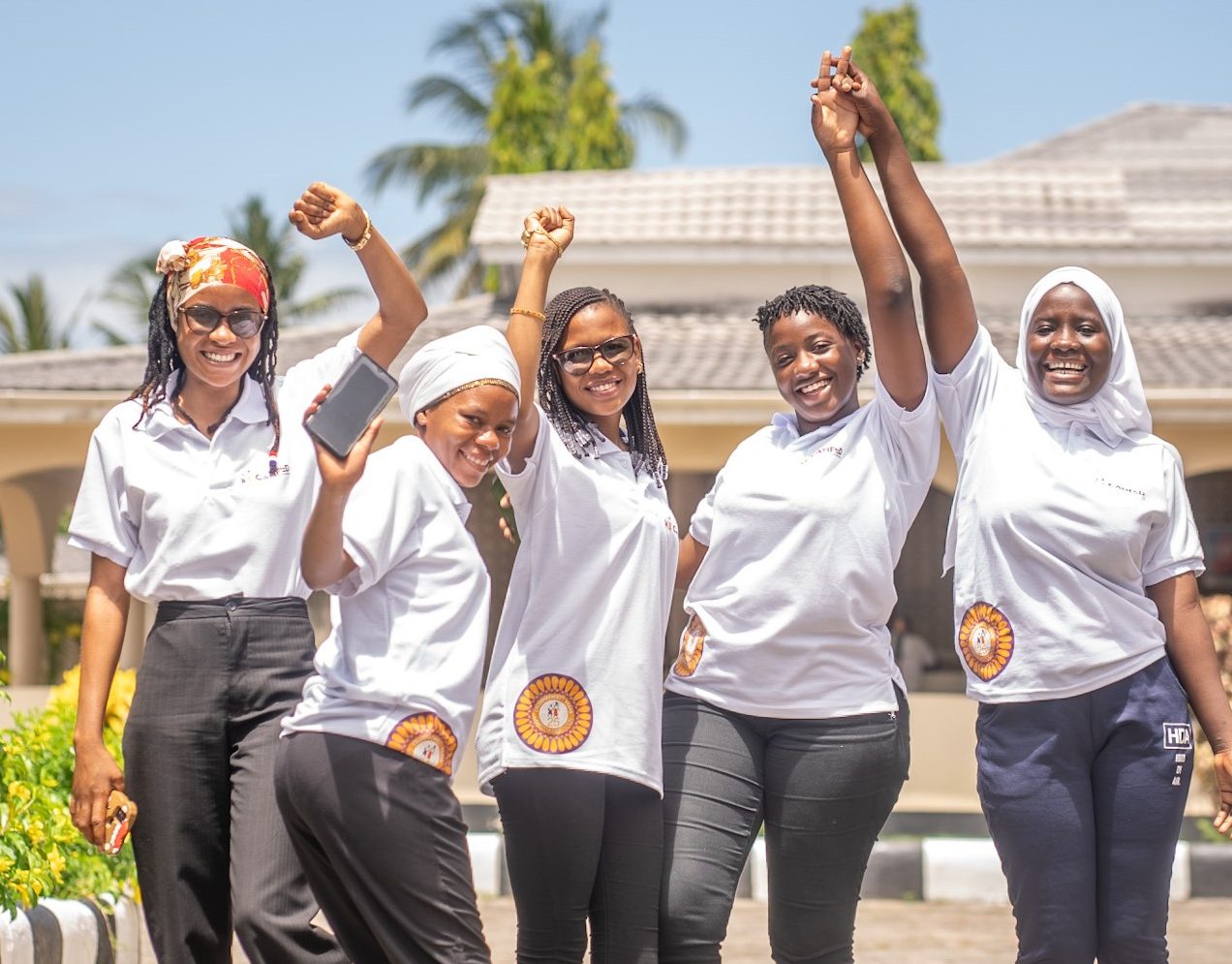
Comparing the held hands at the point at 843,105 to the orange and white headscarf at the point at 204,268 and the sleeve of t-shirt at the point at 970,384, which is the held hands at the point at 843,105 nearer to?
the sleeve of t-shirt at the point at 970,384

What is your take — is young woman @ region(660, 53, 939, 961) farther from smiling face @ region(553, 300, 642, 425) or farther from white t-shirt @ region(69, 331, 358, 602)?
white t-shirt @ region(69, 331, 358, 602)

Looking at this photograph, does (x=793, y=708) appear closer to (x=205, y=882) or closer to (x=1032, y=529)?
(x=1032, y=529)

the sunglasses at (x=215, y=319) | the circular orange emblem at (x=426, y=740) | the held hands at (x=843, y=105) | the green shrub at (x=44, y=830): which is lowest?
the green shrub at (x=44, y=830)

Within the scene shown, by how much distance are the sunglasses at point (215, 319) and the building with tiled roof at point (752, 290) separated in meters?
6.45

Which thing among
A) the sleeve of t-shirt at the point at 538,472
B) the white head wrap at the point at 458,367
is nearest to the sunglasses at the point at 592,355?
the sleeve of t-shirt at the point at 538,472

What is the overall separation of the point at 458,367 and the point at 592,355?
1.47ft

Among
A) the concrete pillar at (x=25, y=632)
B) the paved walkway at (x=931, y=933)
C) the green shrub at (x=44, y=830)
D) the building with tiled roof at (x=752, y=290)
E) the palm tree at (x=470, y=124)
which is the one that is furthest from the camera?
the palm tree at (x=470, y=124)

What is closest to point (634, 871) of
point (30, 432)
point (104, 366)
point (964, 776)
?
point (964, 776)

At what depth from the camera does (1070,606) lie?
342 cm

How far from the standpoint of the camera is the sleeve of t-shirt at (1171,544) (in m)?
3.55

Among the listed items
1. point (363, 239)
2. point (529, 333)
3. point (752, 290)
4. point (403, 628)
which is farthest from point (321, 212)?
point (752, 290)

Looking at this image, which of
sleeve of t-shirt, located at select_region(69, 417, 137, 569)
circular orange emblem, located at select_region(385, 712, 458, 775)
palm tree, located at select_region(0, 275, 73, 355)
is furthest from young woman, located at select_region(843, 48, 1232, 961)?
palm tree, located at select_region(0, 275, 73, 355)

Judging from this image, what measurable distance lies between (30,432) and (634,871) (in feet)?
27.8

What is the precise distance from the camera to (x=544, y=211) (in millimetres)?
3576
